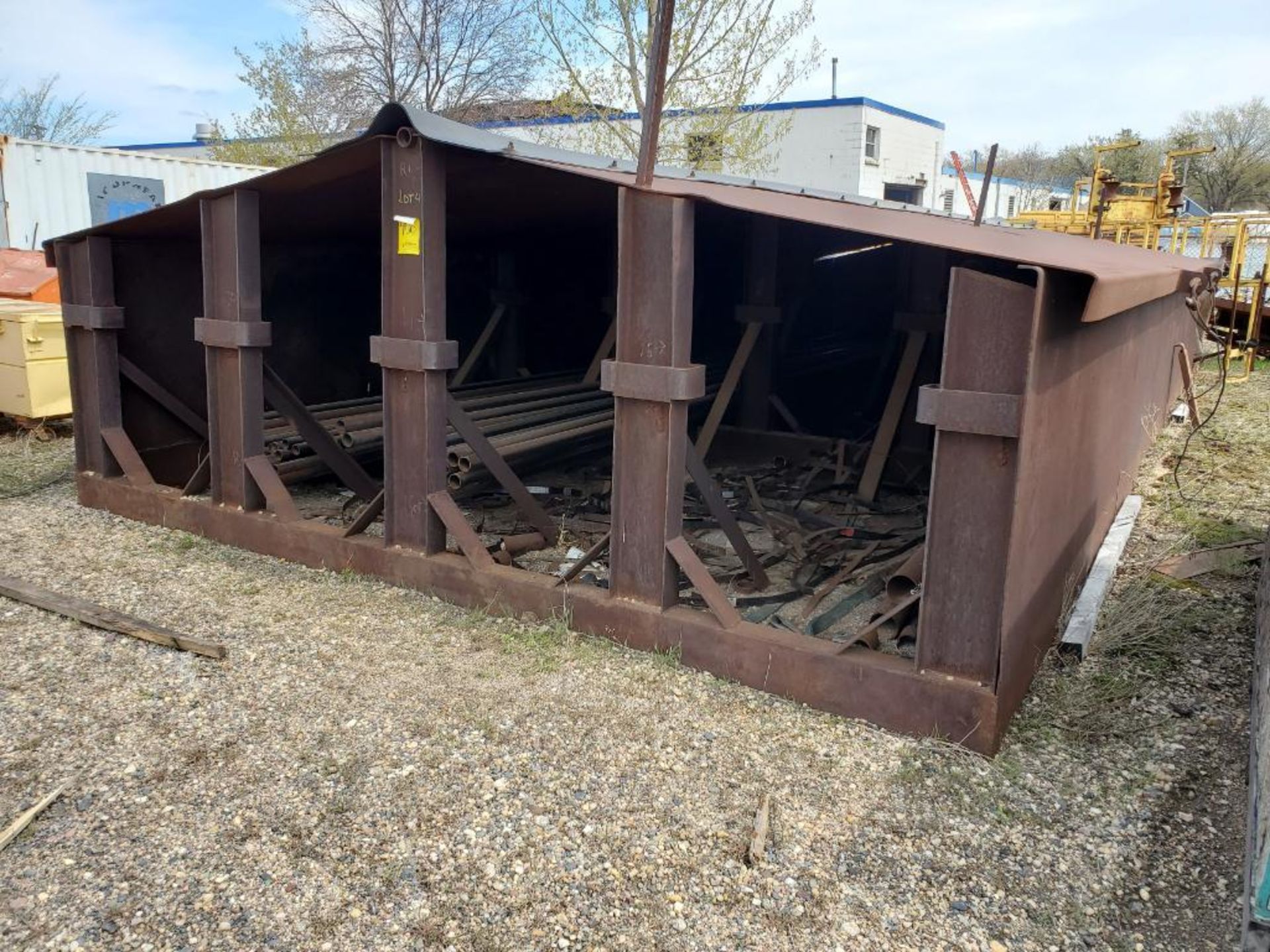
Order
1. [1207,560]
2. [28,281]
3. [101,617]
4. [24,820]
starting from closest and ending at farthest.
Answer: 1. [24,820]
2. [101,617]
3. [1207,560]
4. [28,281]

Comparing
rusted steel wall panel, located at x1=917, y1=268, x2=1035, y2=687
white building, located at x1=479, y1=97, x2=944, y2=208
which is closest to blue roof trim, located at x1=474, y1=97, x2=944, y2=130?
white building, located at x1=479, y1=97, x2=944, y2=208

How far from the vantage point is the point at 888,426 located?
702 centimetres

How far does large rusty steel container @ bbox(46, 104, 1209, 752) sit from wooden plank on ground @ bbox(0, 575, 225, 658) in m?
0.99

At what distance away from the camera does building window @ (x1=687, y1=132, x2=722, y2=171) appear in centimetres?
1645

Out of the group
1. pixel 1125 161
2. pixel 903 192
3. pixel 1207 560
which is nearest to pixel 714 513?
pixel 1207 560

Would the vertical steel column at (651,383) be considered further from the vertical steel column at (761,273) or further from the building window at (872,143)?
the building window at (872,143)

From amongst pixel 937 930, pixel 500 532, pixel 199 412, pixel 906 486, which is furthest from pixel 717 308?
pixel 937 930

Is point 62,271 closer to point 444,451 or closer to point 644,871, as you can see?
point 444,451

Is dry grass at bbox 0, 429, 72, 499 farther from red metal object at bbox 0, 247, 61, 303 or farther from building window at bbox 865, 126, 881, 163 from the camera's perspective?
building window at bbox 865, 126, 881, 163

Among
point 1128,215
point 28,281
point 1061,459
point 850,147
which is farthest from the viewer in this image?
point 850,147

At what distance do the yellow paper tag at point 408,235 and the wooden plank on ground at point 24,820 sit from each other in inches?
104

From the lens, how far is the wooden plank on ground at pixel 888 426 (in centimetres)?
698

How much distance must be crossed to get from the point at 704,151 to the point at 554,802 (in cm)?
1500

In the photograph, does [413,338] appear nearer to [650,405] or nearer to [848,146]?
[650,405]
